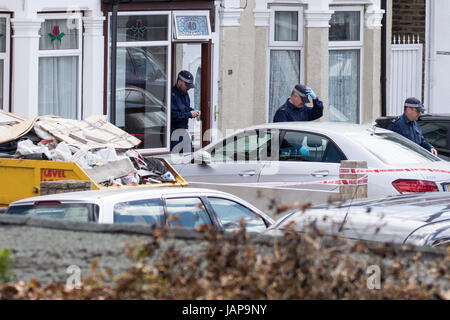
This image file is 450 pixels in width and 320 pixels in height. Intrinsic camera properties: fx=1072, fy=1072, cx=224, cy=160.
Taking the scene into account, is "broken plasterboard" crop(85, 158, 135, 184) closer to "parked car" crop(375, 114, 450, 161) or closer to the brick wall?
"parked car" crop(375, 114, 450, 161)

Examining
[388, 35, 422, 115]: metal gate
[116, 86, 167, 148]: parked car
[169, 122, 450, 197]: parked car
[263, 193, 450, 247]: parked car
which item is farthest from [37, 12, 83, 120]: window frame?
[263, 193, 450, 247]: parked car

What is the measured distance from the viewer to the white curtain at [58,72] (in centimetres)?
1620

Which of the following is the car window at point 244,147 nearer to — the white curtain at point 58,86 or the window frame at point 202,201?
the window frame at point 202,201

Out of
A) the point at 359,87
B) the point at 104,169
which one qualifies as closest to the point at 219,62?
the point at 359,87

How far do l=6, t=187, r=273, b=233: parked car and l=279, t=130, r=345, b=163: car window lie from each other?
315cm

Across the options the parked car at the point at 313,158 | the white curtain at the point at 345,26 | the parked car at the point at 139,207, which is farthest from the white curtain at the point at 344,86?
the parked car at the point at 139,207

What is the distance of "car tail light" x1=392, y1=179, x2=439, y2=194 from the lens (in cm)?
1132

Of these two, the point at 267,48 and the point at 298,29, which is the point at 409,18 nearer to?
the point at 298,29

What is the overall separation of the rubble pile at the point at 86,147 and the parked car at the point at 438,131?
4772 millimetres

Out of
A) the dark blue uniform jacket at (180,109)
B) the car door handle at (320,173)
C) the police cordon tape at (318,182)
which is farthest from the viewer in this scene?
the dark blue uniform jacket at (180,109)

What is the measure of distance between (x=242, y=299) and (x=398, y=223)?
3.05 metres

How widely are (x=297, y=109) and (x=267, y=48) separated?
5483 millimetres

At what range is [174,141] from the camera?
17641 mm

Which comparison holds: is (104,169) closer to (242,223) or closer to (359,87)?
(242,223)
